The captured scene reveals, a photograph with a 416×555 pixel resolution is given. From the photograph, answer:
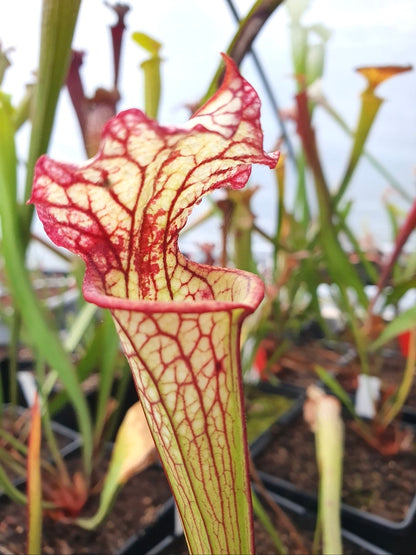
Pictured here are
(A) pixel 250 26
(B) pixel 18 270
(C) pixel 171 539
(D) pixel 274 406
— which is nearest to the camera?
(A) pixel 250 26

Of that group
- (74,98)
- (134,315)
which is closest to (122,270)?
(134,315)

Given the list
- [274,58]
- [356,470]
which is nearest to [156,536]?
[356,470]

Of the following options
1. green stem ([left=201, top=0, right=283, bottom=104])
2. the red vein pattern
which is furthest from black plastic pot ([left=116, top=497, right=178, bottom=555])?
green stem ([left=201, top=0, right=283, bottom=104])

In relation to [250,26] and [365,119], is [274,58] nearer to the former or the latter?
[365,119]

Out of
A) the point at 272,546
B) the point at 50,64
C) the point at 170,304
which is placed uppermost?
the point at 50,64

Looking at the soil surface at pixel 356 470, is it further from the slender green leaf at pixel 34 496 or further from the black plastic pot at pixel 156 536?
the slender green leaf at pixel 34 496

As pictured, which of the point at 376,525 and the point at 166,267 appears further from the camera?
the point at 376,525

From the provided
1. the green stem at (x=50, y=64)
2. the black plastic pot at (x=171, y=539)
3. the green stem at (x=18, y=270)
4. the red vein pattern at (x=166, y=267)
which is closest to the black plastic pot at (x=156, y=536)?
the black plastic pot at (x=171, y=539)
